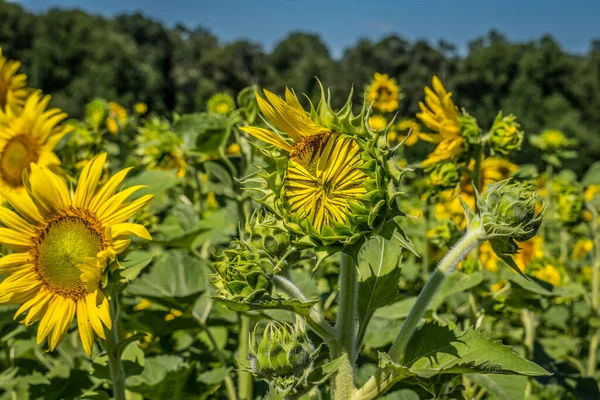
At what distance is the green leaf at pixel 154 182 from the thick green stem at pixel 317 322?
0.75m

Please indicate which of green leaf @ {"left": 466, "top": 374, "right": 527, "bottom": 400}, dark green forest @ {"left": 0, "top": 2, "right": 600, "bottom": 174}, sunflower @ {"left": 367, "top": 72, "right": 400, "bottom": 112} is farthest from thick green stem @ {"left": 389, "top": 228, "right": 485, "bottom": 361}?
dark green forest @ {"left": 0, "top": 2, "right": 600, "bottom": 174}

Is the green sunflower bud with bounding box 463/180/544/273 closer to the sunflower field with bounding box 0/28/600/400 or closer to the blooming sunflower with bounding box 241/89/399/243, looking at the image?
the sunflower field with bounding box 0/28/600/400

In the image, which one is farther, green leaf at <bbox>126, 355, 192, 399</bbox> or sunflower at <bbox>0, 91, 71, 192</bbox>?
sunflower at <bbox>0, 91, 71, 192</bbox>

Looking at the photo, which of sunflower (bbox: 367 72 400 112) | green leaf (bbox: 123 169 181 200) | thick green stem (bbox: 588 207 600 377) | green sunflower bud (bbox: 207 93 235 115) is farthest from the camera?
sunflower (bbox: 367 72 400 112)

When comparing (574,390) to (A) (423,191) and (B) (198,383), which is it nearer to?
(A) (423,191)

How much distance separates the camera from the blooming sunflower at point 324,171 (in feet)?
3.38

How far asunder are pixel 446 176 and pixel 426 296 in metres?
0.81

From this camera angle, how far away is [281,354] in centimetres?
107

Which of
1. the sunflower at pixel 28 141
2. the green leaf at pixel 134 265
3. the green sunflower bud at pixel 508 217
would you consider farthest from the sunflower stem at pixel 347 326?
the sunflower at pixel 28 141

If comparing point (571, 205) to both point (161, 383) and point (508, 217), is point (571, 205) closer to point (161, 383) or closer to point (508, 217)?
point (508, 217)

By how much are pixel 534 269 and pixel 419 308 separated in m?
1.59

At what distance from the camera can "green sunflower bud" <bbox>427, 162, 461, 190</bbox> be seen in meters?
1.90

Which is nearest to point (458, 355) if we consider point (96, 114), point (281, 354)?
point (281, 354)

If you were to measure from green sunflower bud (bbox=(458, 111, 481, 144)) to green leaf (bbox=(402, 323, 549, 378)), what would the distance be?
0.86 metres
